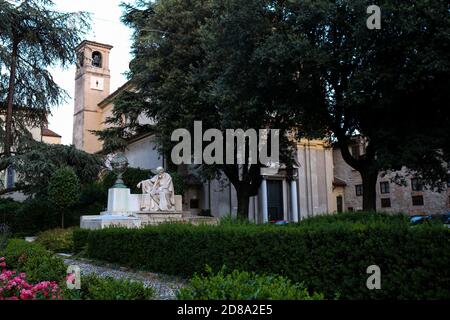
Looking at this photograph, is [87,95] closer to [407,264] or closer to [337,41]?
[337,41]

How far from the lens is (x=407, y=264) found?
546cm

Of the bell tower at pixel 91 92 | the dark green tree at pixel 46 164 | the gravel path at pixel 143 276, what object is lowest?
the gravel path at pixel 143 276

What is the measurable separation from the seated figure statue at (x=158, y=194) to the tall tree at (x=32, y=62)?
287 inches

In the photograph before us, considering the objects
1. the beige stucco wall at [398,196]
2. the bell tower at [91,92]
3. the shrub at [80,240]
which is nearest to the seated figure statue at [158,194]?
the shrub at [80,240]

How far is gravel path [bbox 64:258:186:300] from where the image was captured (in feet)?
24.6

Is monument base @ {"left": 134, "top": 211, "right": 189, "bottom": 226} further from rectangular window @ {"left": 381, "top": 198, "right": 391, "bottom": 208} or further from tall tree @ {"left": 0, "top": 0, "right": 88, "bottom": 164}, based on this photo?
rectangular window @ {"left": 381, "top": 198, "right": 391, "bottom": 208}

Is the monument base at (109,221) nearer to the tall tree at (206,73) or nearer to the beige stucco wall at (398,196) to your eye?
the tall tree at (206,73)

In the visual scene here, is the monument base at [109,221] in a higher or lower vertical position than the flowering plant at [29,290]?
higher

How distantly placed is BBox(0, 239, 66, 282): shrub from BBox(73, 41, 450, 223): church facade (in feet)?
50.6

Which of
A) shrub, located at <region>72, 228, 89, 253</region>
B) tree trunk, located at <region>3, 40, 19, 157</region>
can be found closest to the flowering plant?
shrub, located at <region>72, 228, 89, 253</region>

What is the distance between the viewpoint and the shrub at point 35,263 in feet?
22.6

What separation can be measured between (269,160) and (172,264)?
14205mm

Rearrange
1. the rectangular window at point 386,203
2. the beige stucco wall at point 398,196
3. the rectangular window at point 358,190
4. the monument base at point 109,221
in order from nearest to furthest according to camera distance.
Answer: the monument base at point 109,221 → the beige stucco wall at point 398,196 → the rectangular window at point 386,203 → the rectangular window at point 358,190

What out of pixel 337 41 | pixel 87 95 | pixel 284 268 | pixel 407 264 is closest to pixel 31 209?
pixel 337 41
